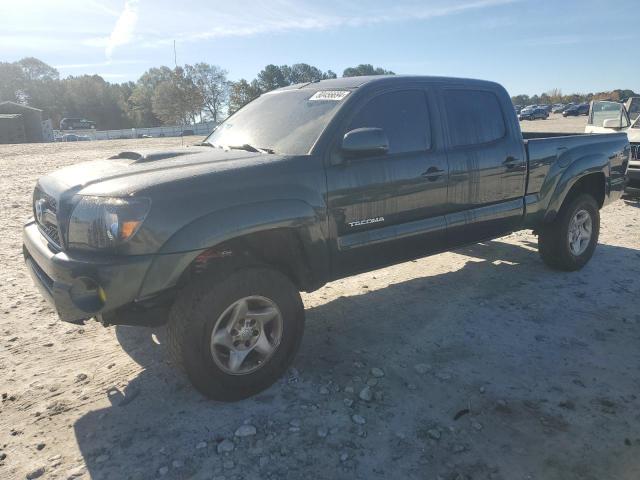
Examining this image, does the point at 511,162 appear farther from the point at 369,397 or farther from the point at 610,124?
the point at 610,124

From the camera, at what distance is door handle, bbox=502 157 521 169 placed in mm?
4504

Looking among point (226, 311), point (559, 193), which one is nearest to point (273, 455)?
point (226, 311)

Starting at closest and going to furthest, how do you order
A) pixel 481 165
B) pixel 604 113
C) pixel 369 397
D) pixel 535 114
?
1. pixel 369 397
2. pixel 481 165
3. pixel 604 113
4. pixel 535 114

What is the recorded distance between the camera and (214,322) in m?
2.87

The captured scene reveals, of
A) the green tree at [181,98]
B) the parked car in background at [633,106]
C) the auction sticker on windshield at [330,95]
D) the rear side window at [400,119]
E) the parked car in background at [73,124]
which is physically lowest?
the rear side window at [400,119]

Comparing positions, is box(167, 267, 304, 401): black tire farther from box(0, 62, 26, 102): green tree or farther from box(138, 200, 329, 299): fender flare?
box(0, 62, 26, 102): green tree

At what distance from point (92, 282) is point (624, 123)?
11.3 metres

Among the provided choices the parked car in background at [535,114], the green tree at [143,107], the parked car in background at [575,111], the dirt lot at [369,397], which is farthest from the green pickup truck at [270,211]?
the green tree at [143,107]

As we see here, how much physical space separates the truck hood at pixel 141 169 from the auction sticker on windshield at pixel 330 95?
751mm

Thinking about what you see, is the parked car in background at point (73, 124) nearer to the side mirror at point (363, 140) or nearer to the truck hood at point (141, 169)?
the truck hood at point (141, 169)

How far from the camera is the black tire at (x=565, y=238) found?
522 centimetres

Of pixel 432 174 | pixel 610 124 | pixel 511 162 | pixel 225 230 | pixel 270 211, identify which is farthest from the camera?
pixel 610 124

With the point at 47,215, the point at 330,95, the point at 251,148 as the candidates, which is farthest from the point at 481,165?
the point at 47,215

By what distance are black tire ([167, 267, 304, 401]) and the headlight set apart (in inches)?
20.3
